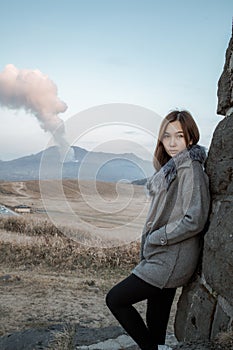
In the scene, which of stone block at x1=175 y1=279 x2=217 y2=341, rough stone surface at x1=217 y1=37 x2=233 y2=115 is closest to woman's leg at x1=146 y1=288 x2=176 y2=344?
stone block at x1=175 y1=279 x2=217 y2=341

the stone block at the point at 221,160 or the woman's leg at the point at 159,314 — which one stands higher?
the stone block at the point at 221,160

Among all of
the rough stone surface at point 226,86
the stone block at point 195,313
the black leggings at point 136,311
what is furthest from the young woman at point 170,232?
the rough stone surface at point 226,86

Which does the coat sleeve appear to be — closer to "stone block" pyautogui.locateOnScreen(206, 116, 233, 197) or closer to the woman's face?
"stone block" pyautogui.locateOnScreen(206, 116, 233, 197)

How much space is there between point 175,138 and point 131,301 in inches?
44.4

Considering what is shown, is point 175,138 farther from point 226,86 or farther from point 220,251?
point 220,251

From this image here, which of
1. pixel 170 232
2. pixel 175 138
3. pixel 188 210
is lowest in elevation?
pixel 170 232

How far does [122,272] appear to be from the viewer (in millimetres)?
8023

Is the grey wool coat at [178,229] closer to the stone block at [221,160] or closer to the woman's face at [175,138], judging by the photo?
the stone block at [221,160]

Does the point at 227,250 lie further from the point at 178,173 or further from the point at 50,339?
the point at 50,339

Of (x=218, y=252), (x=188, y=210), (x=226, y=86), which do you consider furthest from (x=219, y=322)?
(x=226, y=86)

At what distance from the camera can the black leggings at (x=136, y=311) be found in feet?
8.93

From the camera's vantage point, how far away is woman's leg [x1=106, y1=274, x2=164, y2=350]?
2.72 meters

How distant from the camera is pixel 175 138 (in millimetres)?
2928

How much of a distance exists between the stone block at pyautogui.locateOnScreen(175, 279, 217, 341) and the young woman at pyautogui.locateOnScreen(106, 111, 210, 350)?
0.44 feet
